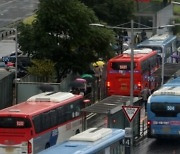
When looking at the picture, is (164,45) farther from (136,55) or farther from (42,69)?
(42,69)

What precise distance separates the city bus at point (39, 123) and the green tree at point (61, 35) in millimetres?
12308

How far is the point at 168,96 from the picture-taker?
37375mm

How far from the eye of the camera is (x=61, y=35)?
165ft

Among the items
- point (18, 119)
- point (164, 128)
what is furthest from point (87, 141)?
point (164, 128)

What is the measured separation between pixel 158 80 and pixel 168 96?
17478 millimetres

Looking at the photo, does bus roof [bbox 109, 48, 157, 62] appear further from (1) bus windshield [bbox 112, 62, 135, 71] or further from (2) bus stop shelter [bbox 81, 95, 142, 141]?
(2) bus stop shelter [bbox 81, 95, 142, 141]

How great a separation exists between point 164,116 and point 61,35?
1487 centimetres

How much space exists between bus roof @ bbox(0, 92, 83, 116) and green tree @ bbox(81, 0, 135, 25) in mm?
28799

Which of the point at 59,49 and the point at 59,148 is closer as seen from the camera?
the point at 59,148

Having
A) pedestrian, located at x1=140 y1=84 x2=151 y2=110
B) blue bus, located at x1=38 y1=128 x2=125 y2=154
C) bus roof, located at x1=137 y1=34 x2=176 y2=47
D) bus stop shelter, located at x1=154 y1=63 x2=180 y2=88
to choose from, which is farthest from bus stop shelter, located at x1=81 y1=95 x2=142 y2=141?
bus roof, located at x1=137 y1=34 x2=176 y2=47

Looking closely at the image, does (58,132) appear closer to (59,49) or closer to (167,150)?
(167,150)

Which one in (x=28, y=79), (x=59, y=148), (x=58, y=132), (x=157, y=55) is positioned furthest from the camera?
(x=157, y=55)

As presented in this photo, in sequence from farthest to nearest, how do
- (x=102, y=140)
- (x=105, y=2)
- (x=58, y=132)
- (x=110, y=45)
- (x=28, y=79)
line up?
(x=105, y=2)
(x=110, y=45)
(x=28, y=79)
(x=58, y=132)
(x=102, y=140)

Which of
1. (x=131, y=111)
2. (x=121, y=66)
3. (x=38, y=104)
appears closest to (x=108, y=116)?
(x=131, y=111)
